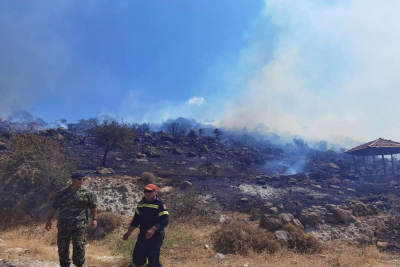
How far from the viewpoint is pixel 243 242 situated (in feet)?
22.1

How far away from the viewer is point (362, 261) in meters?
5.74

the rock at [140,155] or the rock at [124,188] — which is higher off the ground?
the rock at [140,155]

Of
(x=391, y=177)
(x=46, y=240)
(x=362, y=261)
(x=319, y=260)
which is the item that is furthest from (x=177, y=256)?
(x=391, y=177)

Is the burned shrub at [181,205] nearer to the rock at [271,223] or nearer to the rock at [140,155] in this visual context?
the rock at [271,223]

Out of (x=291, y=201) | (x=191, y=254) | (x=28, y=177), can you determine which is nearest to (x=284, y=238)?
(x=191, y=254)

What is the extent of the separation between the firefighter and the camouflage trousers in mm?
1130

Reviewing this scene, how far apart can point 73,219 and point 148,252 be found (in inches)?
59.0

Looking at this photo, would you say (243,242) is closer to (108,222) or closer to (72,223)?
(72,223)

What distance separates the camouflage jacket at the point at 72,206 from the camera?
3.78m

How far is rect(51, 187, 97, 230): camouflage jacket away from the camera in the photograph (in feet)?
12.4

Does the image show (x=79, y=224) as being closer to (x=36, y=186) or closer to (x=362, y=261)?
(x=362, y=261)

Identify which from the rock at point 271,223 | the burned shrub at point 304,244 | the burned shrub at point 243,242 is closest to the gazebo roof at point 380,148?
the rock at point 271,223

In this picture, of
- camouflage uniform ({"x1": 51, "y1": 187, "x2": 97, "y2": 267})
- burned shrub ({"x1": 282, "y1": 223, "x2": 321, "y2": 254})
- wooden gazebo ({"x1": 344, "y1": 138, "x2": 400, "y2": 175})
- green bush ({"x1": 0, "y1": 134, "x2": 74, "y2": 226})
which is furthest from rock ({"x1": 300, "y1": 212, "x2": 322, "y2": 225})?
wooden gazebo ({"x1": 344, "y1": 138, "x2": 400, "y2": 175})

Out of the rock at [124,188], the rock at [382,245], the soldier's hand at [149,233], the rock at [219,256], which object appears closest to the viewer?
the soldier's hand at [149,233]
